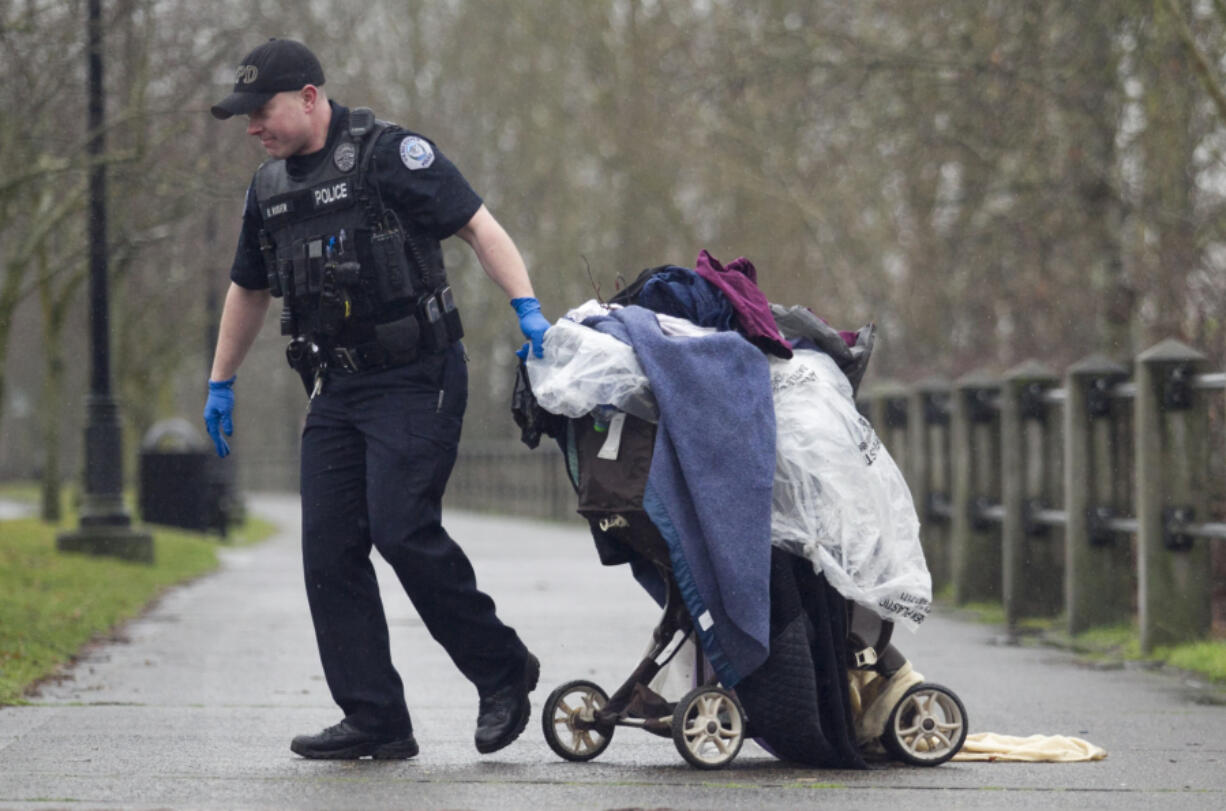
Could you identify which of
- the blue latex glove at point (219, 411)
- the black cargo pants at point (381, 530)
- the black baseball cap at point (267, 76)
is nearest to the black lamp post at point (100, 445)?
the blue latex glove at point (219, 411)

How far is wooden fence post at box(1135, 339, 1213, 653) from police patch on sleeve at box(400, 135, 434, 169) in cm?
449

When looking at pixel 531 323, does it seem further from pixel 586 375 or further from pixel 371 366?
pixel 371 366

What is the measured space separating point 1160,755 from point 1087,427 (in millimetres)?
4311

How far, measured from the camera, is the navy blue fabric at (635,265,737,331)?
19.6 feet

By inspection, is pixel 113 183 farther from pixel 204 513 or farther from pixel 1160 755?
pixel 1160 755

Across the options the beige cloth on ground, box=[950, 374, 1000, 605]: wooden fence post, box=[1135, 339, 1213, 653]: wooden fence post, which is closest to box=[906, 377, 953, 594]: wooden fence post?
box=[950, 374, 1000, 605]: wooden fence post

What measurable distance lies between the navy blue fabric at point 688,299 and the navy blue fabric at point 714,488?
24 cm

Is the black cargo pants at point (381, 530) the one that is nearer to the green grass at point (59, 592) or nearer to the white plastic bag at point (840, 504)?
the white plastic bag at point (840, 504)

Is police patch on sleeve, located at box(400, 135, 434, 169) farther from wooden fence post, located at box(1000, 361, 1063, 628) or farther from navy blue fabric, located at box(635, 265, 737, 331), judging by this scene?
wooden fence post, located at box(1000, 361, 1063, 628)

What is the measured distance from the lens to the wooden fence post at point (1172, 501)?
9148 mm

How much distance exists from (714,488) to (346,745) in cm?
128

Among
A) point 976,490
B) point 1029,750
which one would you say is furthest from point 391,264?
point 976,490

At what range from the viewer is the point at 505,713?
19.3 feet

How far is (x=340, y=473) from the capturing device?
19.5 ft
